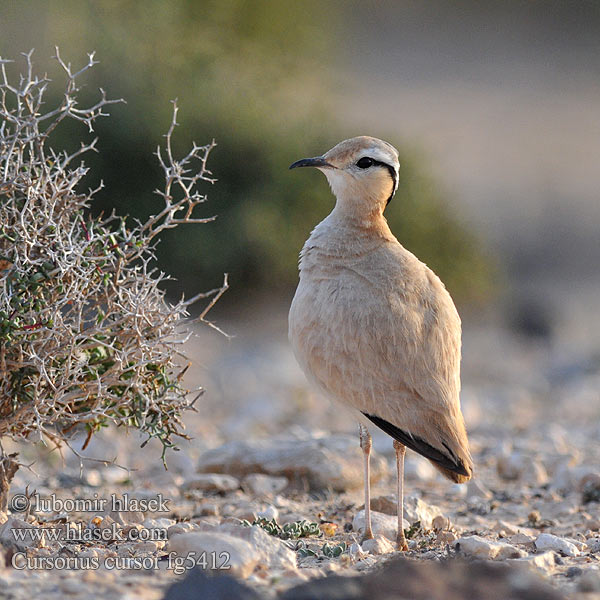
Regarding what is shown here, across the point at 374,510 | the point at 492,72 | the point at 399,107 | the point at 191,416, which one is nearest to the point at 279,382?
the point at 191,416

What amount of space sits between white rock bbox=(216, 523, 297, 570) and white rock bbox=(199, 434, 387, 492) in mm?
1824

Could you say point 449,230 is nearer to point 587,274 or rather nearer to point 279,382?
point 587,274

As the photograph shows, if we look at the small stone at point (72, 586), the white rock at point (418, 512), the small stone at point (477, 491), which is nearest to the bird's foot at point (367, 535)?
the white rock at point (418, 512)

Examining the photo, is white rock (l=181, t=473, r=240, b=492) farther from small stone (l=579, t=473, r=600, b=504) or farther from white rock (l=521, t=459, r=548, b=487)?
small stone (l=579, t=473, r=600, b=504)

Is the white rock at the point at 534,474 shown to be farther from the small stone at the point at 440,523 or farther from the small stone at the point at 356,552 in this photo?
the small stone at the point at 356,552

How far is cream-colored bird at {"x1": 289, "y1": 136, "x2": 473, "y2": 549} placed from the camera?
400cm

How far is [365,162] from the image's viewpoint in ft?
14.7

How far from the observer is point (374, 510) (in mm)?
4871

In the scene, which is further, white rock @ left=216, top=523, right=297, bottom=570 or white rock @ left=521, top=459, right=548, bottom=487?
white rock @ left=521, top=459, right=548, bottom=487

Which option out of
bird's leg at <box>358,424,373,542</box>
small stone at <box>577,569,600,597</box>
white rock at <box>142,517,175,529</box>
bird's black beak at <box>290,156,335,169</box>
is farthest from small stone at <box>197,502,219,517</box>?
small stone at <box>577,569,600,597</box>

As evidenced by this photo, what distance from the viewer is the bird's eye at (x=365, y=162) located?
4.46 meters

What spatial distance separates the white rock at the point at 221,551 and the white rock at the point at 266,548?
0.06 metres

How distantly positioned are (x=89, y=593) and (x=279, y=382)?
5.96 m

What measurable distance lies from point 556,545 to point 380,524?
78 centimetres
